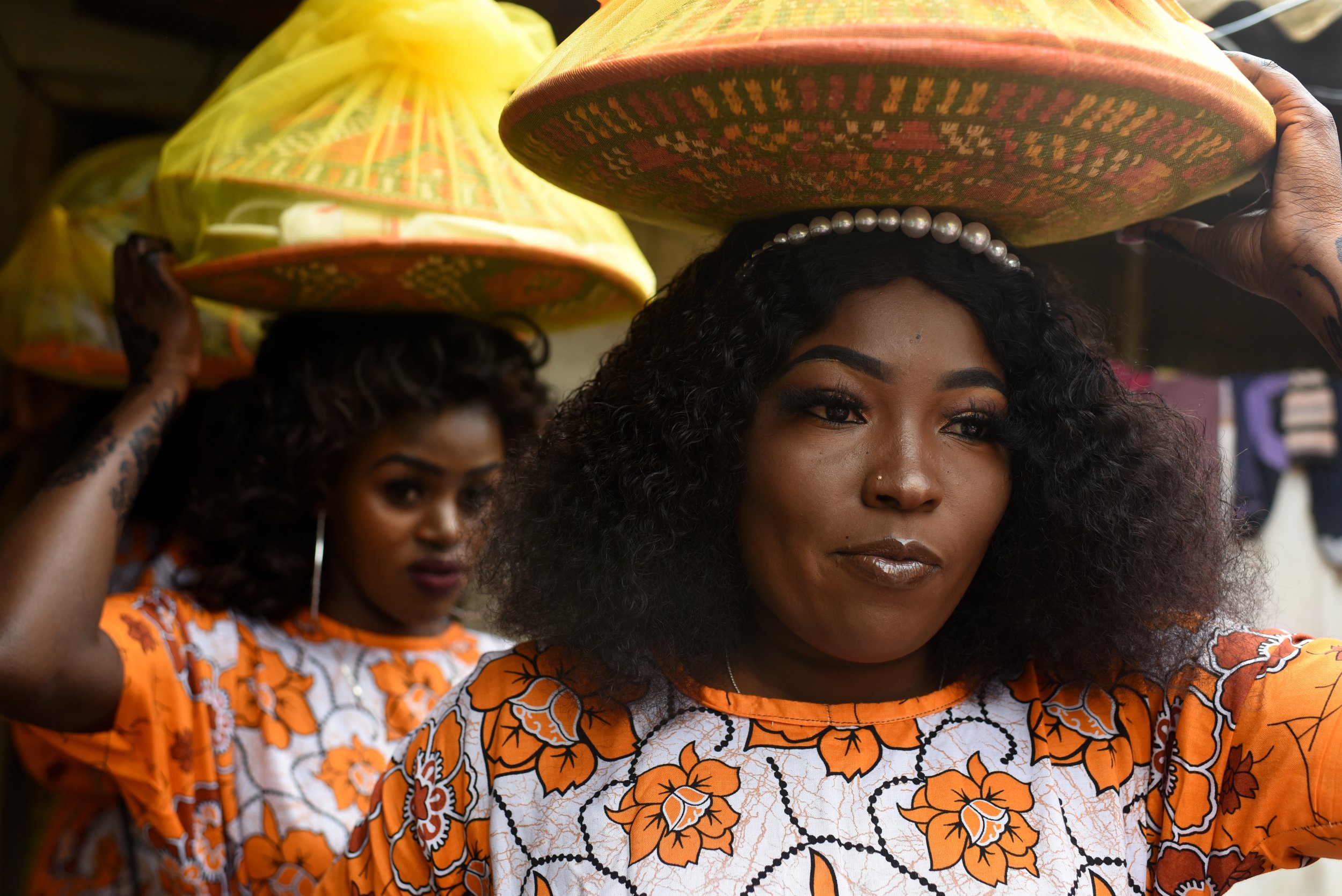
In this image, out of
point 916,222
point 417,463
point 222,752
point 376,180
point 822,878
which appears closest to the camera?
point 822,878

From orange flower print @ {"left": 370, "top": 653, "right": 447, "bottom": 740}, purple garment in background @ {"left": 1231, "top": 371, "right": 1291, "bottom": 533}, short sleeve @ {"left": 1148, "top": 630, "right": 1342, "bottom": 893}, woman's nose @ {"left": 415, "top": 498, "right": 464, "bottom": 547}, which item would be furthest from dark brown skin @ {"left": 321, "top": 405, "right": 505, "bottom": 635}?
purple garment in background @ {"left": 1231, "top": 371, "right": 1291, "bottom": 533}

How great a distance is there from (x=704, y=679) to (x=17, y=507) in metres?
2.96

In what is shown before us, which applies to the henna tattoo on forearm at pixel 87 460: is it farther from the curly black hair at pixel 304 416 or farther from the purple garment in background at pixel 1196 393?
the purple garment in background at pixel 1196 393

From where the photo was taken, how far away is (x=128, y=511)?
194 cm

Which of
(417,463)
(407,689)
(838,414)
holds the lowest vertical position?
(407,689)

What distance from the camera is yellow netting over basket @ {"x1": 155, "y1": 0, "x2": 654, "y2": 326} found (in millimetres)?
1886

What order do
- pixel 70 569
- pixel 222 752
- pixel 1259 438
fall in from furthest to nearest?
pixel 1259 438 → pixel 222 752 → pixel 70 569

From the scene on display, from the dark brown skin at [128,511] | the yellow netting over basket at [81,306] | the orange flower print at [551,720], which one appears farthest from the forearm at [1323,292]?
the yellow netting over basket at [81,306]

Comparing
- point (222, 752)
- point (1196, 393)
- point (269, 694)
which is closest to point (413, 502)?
point (269, 694)

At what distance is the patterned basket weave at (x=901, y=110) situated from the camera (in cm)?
108

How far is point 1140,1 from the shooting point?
3.80 ft

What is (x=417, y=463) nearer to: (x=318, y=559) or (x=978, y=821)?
(x=318, y=559)

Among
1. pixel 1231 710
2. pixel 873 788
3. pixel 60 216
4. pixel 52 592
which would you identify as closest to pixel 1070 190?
pixel 1231 710

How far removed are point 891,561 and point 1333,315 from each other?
0.59 metres
